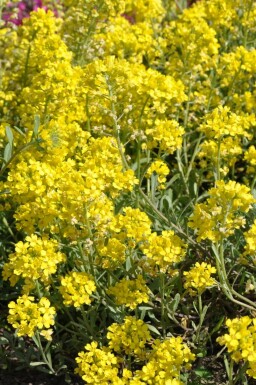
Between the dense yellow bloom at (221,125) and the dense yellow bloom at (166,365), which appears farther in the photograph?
the dense yellow bloom at (221,125)

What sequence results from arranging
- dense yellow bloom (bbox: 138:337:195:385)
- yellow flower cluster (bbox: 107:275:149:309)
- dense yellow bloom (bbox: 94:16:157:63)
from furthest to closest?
dense yellow bloom (bbox: 94:16:157:63), yellow flower cluster (bbox: 107:275:149:309), dense yellow bloom (bbox: 138:337:195:385)

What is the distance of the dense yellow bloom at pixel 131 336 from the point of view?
2.84 meters

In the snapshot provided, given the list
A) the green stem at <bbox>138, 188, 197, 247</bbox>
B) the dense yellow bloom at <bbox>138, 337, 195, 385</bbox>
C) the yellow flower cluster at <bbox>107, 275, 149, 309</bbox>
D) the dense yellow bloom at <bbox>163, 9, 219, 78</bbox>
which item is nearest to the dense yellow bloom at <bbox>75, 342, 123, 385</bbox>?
the dense yellow bloom at <bbox>138, 337, 195, 385</bbox>

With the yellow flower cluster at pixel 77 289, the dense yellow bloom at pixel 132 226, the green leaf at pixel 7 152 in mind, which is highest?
the green leaf at pixel 7 152

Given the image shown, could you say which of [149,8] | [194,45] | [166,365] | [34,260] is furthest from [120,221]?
[149,8]

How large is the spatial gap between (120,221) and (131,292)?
0.30 metres

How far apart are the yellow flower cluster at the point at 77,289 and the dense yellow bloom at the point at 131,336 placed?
0.17m

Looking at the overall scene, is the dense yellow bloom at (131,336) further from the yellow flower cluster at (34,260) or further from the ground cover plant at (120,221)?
the yellow flower cluster at (34,260)

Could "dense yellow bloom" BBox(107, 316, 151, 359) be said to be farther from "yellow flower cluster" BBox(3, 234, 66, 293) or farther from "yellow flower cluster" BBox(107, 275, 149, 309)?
"yellow flower cluster" BBox(3, 234, 66, 293)

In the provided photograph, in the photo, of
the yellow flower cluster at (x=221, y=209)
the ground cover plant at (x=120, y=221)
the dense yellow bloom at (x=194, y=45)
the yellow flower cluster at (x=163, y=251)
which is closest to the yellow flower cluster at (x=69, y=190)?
the ground cover plant at (x=120, y=221)

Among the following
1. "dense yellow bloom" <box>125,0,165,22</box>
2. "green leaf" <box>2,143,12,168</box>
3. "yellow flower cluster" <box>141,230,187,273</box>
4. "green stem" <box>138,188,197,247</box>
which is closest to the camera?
"yellow flower cluster" <box>141,230,187,273</box>

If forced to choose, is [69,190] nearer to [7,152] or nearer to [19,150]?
[19,150]

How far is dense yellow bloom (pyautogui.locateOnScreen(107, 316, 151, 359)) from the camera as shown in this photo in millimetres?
2838

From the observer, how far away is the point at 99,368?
278 centimetres
